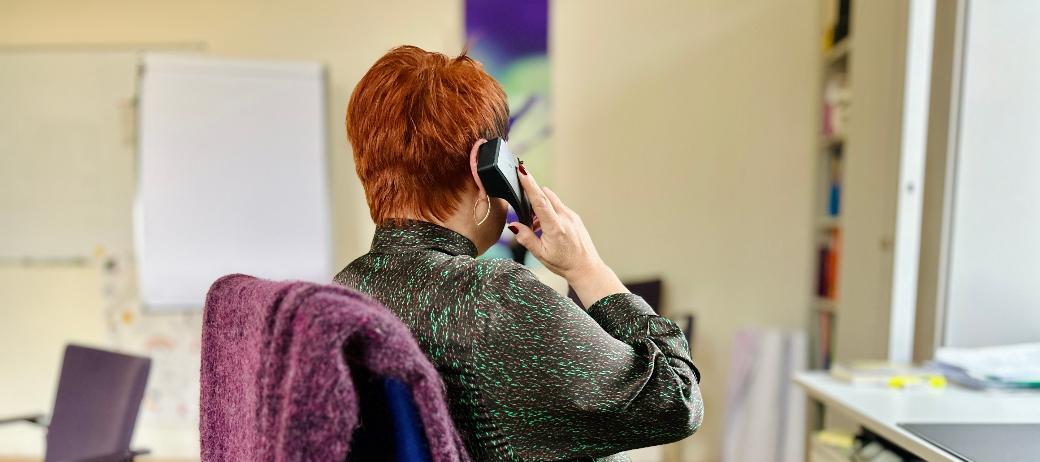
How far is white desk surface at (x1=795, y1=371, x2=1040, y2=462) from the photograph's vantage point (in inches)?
48.0

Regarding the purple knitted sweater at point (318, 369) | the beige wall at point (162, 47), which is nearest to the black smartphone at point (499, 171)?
the purple knitted sweater at point (318, 369)

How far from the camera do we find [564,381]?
2.20 feet

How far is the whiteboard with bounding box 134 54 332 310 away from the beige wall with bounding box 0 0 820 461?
0.77m

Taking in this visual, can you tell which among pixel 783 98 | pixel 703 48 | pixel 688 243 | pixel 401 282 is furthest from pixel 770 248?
pixel 401 282

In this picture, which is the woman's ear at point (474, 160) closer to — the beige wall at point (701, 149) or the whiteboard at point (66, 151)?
the beige wall at point (701, 149)

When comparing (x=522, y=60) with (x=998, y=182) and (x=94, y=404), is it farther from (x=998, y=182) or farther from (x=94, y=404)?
(x=94, y=404)

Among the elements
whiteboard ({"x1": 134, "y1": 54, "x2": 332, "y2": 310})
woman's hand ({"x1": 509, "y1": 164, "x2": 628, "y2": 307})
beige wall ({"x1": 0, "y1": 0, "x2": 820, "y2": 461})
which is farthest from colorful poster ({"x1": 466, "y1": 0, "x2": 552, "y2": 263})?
woman's hand ({"x1": 509, "y1": 164, "x2": 628, "y2": 307})

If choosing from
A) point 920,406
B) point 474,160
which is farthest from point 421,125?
point 920,406

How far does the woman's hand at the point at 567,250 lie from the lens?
0.83 metres

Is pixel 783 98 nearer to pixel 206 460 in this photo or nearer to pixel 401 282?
pixel 401 282

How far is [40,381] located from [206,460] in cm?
279

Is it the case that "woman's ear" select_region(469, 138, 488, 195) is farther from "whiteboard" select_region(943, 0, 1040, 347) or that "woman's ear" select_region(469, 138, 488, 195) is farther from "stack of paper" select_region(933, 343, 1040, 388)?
"whiteboard" select_region(943, 0, 1040, 347)

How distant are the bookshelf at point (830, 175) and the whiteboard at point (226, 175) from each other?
205 cm

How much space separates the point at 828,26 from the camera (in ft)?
8.29
